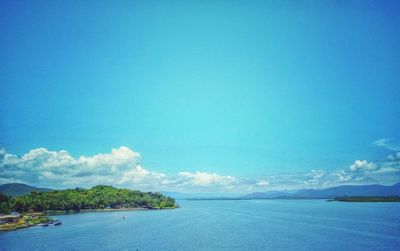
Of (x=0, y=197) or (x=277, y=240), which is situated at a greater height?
(x=0, y=197)

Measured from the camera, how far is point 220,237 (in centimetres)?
9119

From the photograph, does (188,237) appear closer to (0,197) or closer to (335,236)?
(335,236)

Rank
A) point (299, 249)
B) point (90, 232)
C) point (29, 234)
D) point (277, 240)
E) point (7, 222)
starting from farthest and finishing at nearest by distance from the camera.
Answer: point (7, 222) → point (90, 232) → point (29, 234) → point (277, 240) → point (299, 249)

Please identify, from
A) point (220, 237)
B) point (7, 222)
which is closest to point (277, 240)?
point (220, 237)

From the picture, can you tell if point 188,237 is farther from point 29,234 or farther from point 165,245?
point 29,234

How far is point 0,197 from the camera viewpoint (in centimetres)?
16675

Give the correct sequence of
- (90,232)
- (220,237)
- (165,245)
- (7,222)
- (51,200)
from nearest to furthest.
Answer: (165,245) → (220,237) → (90,232) → (7,222) → (51,200)

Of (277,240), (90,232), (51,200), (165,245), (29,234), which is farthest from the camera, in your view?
(51,200)

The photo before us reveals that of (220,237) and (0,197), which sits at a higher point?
(0,197)

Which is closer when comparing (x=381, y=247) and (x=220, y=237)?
(x=381, y=247)

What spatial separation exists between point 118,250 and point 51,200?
131626mm

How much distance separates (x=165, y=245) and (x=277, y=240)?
29464 millimetres

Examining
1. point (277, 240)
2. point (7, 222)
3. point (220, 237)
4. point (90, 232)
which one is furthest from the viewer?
point (7, 222)

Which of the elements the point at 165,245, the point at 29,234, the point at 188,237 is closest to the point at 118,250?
the point at 165,245
